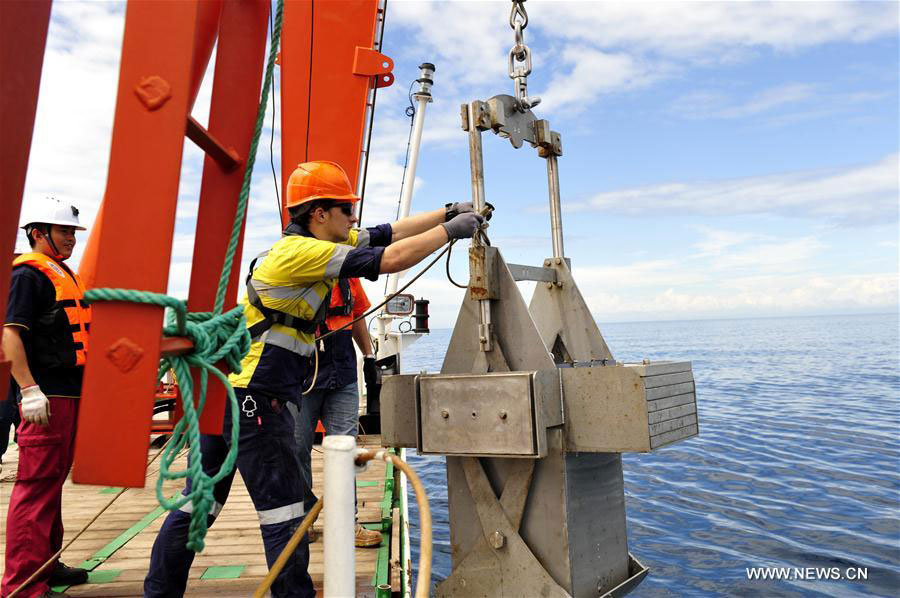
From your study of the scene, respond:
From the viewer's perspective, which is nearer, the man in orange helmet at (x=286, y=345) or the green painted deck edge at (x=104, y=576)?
the man in orange helmet at (x=286, y=345)

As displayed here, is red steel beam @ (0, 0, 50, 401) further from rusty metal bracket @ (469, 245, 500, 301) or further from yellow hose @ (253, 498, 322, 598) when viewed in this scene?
rusty metal bracket @ (469, 245, 500, 301)

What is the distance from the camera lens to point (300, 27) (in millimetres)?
4051

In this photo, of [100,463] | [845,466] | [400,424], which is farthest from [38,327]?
[845,466]

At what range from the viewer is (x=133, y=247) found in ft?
4.97

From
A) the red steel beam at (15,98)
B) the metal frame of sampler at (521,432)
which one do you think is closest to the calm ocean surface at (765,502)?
the metal frame of sampler at (521,432)

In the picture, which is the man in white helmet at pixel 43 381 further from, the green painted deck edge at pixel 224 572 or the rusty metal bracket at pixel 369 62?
the rusty metal bracket at pixel 369 62

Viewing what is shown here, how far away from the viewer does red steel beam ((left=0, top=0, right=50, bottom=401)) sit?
147 centimetres

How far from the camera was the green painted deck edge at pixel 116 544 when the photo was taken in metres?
3.81

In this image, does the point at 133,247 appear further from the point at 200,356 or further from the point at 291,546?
the point at 291,546

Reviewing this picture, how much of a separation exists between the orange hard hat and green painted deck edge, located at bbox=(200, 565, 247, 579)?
2286 mm

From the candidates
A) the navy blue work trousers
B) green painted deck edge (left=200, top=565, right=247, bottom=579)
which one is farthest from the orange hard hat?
green painted deck edge (left=200, top=565, right=247, bottom=579)

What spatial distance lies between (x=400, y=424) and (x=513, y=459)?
57 centimetres

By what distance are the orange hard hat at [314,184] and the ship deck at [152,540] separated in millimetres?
1665

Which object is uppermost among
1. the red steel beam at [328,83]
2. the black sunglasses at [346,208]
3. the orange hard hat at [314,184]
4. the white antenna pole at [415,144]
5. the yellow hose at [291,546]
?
the white antenna pole at [415,144]
